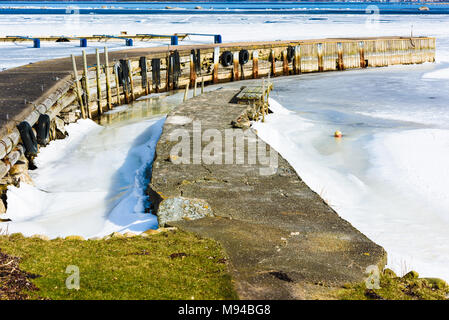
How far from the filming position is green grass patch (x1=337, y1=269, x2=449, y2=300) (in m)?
5.23

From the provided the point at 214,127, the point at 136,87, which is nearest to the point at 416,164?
the point at 214,127

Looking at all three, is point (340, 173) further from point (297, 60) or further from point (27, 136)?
point (297, 60)

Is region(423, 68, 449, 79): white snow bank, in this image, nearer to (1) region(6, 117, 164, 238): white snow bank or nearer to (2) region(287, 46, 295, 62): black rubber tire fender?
(2) region(287, 46, 295, 62): black rubber tire fender

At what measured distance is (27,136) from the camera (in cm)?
1182

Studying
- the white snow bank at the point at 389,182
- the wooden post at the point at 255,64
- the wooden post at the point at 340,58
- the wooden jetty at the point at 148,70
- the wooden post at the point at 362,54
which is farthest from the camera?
the wooden post at the point at 362,54

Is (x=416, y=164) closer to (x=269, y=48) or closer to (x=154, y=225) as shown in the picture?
(x=154, y=225)

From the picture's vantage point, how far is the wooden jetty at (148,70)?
13.7m

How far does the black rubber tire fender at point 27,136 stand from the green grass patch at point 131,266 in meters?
5.31

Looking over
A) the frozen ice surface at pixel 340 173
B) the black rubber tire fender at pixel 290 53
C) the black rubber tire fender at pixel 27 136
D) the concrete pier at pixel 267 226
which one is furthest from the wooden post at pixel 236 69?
the black rubber tire fender at pixel 27 136

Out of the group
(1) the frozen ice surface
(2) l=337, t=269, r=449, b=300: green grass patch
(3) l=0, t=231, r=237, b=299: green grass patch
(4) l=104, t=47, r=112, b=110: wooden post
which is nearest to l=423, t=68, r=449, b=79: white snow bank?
(1) the frozen ice surface

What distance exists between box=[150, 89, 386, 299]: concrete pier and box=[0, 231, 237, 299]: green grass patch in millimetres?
300

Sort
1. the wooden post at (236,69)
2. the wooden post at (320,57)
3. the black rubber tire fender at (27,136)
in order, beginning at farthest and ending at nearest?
the wooden post at (320,57) → the wooden post at (236,69) → the black rubber tire fender at (27,136)

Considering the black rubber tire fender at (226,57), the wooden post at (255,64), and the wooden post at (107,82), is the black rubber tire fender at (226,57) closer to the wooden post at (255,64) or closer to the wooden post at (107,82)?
the wooden post at (255,64)

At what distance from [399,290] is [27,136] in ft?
31.7
